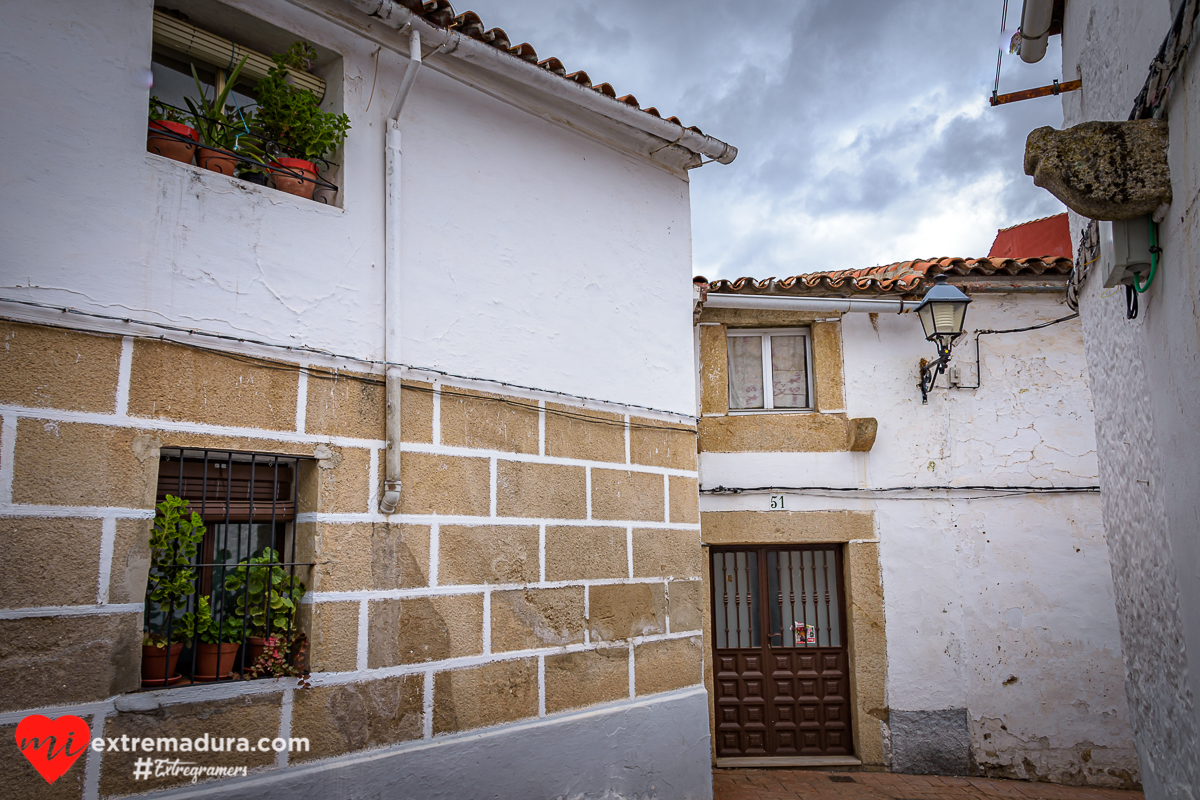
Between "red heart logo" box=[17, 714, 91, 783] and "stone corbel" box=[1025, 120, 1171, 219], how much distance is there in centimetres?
478

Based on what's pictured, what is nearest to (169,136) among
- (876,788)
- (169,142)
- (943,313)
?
(169,142)

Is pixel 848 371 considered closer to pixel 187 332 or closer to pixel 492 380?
pixel 492 380

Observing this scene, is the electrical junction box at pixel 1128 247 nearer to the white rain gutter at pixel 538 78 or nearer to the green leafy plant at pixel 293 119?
the white rain gutter at pixel 538 78

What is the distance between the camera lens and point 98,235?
13.2 feet

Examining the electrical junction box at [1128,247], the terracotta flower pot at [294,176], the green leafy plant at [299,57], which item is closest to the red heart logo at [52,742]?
the terracotta flower pot at [294,176]

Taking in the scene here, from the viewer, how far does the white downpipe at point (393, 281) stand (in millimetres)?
4867

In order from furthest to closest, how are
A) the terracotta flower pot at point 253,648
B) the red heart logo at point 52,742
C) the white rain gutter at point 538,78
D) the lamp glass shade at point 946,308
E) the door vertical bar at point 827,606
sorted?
the door vertical bar at point 827,606
the lamp glass shade at point 946,308
the white rain gutter at point 538,78
the terracotta flower pot at point 253,648
the red heart logo at point 52,742

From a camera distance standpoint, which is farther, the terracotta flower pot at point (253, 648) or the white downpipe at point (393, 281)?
the white downpipe at point (393, 281)

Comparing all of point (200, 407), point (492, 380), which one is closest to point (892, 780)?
point (492, 380)

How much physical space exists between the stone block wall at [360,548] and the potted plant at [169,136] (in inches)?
43.4

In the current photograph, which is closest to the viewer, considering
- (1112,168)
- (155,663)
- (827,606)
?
(1112,168)

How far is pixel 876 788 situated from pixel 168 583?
6.04 m

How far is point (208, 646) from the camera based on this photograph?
4.29 m

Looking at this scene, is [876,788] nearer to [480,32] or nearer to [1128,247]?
[1128,247]
